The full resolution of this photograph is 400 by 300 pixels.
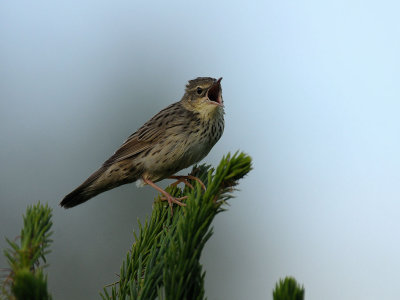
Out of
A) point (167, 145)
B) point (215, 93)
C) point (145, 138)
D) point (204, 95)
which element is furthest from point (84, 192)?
point (215, 93)

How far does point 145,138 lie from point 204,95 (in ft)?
2.15

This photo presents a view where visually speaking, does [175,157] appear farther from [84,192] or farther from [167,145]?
[84,192]

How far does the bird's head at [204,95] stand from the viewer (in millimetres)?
4723

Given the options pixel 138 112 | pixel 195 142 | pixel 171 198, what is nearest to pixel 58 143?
pixel 138 112

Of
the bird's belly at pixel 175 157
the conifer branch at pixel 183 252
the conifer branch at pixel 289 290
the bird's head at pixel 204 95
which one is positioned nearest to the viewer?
the conifer branch at pixel 289 290

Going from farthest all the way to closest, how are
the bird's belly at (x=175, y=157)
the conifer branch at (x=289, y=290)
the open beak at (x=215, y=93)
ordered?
the open beak at (x=215, y=93), the bird's belly at (x=175, y=157), the conifer branch at (x=289, y=290)

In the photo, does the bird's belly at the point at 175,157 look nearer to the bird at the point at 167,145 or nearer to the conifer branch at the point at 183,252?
the bird at the point at 167,145

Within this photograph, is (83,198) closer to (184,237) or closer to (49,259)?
(184,237)

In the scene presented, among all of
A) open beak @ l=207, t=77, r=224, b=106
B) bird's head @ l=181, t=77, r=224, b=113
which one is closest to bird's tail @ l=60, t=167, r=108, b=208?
bird's head @ l=181, t=77, r=224, b=113

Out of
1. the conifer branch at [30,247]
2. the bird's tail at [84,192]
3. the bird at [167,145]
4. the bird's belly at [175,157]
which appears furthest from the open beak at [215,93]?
the conifer branch at [30,247]

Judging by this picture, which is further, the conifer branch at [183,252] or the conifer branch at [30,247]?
the conifer branch at [183,252]

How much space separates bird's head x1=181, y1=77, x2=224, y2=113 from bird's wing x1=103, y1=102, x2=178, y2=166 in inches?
8.9

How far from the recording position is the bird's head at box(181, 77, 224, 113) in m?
4.72

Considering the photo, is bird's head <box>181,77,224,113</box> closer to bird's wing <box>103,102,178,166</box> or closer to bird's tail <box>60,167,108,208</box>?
bird's wing <box>103,102,178,166</box>
